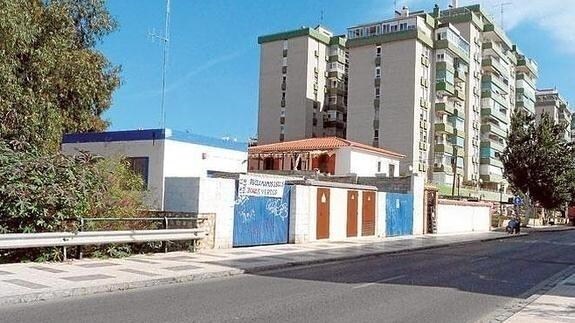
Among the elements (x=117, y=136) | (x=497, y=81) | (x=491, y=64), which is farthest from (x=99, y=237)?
(x=497, y=81)

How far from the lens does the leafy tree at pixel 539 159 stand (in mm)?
58406

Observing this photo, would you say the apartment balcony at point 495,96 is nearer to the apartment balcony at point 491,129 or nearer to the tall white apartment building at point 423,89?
the tall white apartment building at point 423,89

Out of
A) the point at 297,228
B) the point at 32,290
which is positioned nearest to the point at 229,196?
the point at 297,228

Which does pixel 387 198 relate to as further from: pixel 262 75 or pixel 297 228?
pixel 262 75

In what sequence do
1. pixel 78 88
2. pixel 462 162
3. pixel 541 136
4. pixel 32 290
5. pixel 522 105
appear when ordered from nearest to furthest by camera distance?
pixel 32 290 → pixel 78 88 → pixel 541 136 → pixel 462 162 → pixel 522 105

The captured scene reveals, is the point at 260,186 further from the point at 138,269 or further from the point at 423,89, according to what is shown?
the point at 423,89

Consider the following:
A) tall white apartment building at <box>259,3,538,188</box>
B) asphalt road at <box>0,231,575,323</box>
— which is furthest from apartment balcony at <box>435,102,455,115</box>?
asphalt road at <box>0,231,575,323</box>

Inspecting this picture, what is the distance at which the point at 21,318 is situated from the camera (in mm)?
8414

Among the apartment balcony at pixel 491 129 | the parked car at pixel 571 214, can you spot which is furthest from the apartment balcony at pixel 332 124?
the parked car at pixel 571 214

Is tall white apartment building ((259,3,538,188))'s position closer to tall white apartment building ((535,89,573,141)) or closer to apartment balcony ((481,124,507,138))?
apartment balcony ((481,124,507,138))

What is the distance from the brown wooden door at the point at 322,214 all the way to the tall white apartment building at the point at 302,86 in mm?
56886

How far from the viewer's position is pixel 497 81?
91.8 m

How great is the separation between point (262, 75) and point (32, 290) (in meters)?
79.0

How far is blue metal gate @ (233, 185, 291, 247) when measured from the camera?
68.0 ft
